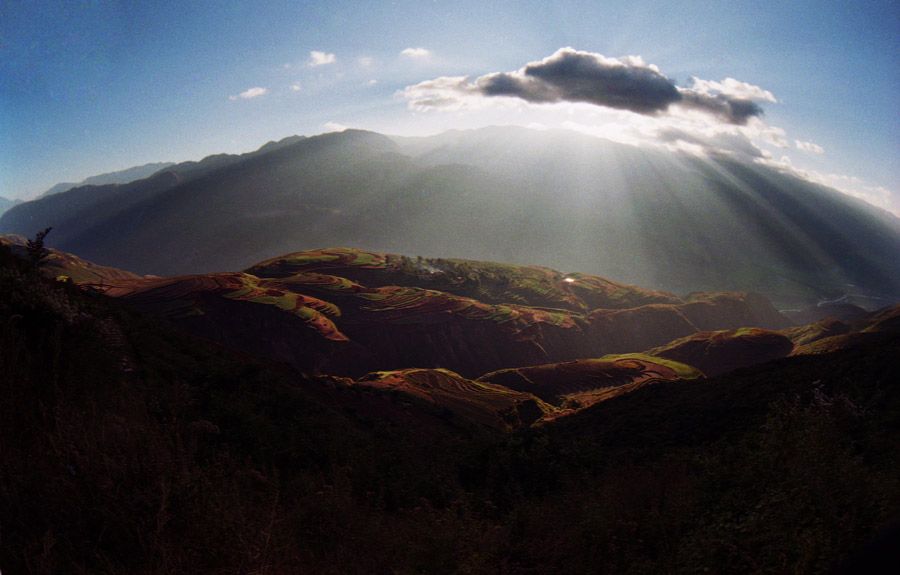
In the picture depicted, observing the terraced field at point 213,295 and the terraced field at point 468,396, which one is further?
the terraced field at point 213,295

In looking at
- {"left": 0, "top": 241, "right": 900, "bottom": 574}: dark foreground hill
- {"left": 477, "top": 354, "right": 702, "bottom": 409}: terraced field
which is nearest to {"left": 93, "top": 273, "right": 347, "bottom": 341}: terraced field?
{"left": 477, "top": 354, "right": 702, "bottom": 409}: terraced field

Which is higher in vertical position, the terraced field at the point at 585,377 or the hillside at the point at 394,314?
the hillside at the point at 394,314

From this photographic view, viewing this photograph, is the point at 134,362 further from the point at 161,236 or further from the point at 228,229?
the point at 161,236

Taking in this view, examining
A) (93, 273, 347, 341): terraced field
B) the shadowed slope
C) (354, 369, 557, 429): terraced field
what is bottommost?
the shadowed slope

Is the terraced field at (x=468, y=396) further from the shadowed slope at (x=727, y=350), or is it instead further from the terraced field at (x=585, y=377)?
the shadowed slope at (x=727, y=350)

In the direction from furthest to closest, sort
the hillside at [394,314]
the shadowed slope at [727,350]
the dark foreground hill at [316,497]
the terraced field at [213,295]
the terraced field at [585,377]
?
1. the shadowed slope at [727,350]
2. the hillside at [394,314]
3. the terraced field at [213,295]
4. the terraced field at [585,377]
5. the dark foreground hill at [316,497]

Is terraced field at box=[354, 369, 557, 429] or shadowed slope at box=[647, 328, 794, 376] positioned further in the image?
shadowed slope at box=[647, 328, 794, 376]

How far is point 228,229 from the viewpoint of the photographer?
180 meters

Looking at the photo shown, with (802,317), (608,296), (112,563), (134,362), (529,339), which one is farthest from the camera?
(802,317)

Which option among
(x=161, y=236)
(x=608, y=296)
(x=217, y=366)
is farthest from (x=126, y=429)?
(x=161, y=236)

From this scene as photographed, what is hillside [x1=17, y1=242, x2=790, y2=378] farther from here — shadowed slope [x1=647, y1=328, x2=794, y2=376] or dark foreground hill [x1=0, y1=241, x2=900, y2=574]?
dark foreground hill [x1=0, y1=241, x2=900, y2=574]

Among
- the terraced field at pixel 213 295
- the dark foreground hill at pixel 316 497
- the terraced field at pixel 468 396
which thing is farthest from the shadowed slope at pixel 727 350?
the dark foreground hill at pixel 316 497

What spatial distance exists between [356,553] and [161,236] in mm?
214324

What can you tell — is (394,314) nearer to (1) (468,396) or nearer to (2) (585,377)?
(1) (468,396)
